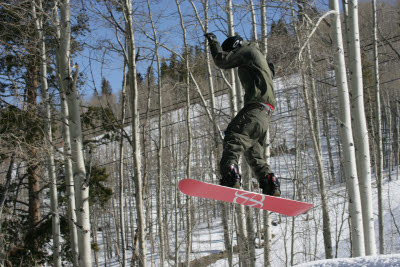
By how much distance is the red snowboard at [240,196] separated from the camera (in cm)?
397

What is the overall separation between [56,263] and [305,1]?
866 centimetres

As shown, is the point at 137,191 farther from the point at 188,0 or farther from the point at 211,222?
the point at 211,222

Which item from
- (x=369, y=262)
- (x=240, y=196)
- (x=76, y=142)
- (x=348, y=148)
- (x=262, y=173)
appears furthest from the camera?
(x=76, y=142)

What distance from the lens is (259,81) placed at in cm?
407

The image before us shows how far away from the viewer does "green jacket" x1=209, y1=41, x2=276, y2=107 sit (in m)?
3.93

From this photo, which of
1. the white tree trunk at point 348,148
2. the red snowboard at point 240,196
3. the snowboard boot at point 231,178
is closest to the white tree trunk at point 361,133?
the white tree trunk at point 348,148

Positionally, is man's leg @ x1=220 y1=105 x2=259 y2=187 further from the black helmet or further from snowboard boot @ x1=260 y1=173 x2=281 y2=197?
the black helmet

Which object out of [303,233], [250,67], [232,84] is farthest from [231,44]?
[303,233]

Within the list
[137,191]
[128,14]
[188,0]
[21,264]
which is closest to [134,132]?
[137,191]

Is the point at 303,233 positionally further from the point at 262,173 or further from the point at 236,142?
the point at 236,142

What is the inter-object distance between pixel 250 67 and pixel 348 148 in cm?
255

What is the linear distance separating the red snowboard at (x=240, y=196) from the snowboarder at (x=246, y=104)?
3.6 inches

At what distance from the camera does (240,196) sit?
414 cm

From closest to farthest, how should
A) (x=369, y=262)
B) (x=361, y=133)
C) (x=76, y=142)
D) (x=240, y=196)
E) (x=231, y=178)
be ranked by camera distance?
(x=369, y=262) < (x=231, y=178) < (x=240, y=196) < (x=361, y=133) < (x=76, y=142)
